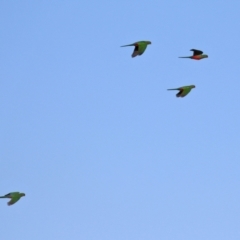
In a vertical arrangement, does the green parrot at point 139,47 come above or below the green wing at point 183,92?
above

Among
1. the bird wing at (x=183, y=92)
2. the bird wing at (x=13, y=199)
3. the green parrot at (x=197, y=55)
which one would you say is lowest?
the bird wing at (x=13, y=199)

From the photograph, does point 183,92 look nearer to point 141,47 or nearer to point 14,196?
point 141,47

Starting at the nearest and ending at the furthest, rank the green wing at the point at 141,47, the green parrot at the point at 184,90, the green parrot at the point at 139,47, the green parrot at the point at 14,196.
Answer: the green parrot at the point at 139,47 → the green wing at the point at 141,47 → the green parrot at the point at 14,196 → the green parrot at the point at 184,90

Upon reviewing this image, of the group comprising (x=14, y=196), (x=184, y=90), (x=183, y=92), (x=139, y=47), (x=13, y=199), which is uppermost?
(x=139, y=47)

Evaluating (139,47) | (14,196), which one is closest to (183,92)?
(139,47)

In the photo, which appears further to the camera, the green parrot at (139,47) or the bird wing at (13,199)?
the bird wing at (13,199)

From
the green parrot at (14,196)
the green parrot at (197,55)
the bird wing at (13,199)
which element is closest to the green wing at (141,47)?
the green parrot at (197,55)

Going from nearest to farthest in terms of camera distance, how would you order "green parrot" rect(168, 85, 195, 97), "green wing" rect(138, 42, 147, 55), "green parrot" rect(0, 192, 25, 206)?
"green wing" rect(138, 42, 147, 55) < "green parrot" rect(0, 192, 25, 206) < "green parrot" rect(168, 85, 195, 97)

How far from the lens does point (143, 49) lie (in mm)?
Result: 75812

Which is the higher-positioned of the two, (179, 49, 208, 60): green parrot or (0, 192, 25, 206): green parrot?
(179, 49, 208, 60): green parrot

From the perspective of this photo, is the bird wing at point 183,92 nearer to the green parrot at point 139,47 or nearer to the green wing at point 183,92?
the green wing at point 183,92

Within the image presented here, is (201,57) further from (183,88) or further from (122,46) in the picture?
(122,46)

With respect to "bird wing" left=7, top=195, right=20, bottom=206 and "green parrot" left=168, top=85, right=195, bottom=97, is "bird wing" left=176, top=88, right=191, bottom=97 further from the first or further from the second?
"bird wing" left=7, top=195, right=20, bottom=206

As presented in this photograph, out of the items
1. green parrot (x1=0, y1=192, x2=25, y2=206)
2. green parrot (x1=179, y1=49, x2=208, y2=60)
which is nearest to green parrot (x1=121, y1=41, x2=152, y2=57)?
green parrot (x1=179, y1=49, x2=208, y2=60)
